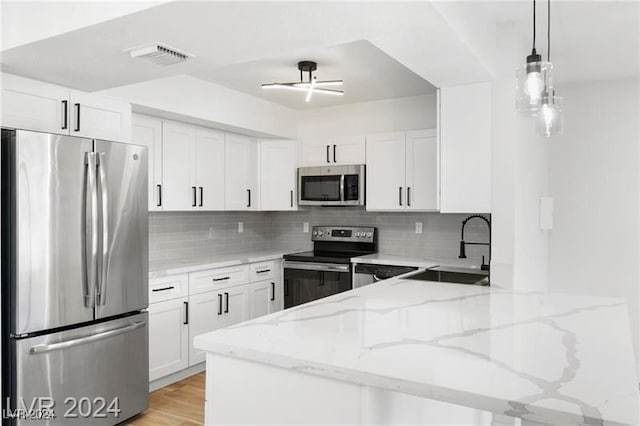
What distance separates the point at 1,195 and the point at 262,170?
277 cm

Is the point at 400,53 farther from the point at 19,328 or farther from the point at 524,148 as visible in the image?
the point at 19,328

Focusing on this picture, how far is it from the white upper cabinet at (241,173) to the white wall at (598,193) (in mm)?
2738

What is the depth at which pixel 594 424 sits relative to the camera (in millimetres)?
1072

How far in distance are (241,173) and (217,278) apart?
1142mm

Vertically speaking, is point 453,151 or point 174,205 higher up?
point 453,151

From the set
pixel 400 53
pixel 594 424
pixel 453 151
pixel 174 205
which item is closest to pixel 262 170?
pixel 174 205

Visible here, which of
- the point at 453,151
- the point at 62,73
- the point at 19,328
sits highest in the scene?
the point at 62,73

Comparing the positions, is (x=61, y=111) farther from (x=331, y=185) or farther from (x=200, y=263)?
(x=331, y=185)

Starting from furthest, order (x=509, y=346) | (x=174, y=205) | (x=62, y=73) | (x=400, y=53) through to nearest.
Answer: (x=174, y=205)
(x=62, y=73)
(x=400, y=53)
(x=509, y=346)

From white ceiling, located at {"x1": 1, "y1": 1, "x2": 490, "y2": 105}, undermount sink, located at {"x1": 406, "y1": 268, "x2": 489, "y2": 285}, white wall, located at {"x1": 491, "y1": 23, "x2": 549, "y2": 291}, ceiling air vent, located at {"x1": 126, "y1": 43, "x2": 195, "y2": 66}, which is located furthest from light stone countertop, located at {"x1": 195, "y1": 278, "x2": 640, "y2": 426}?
ceiling air vent, located at {"x1": 126, "y1": 43, "x2": 195, "y2": 66}

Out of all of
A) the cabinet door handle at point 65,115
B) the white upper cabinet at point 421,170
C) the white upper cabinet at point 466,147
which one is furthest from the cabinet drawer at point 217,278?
the white upper cabinet at point 466,147

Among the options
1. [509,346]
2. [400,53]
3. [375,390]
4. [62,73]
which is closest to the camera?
[375,390]

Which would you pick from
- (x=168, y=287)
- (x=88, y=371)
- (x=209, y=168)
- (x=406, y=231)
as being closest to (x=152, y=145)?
(x=209, y=168)

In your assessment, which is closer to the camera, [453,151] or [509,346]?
[509,346]
